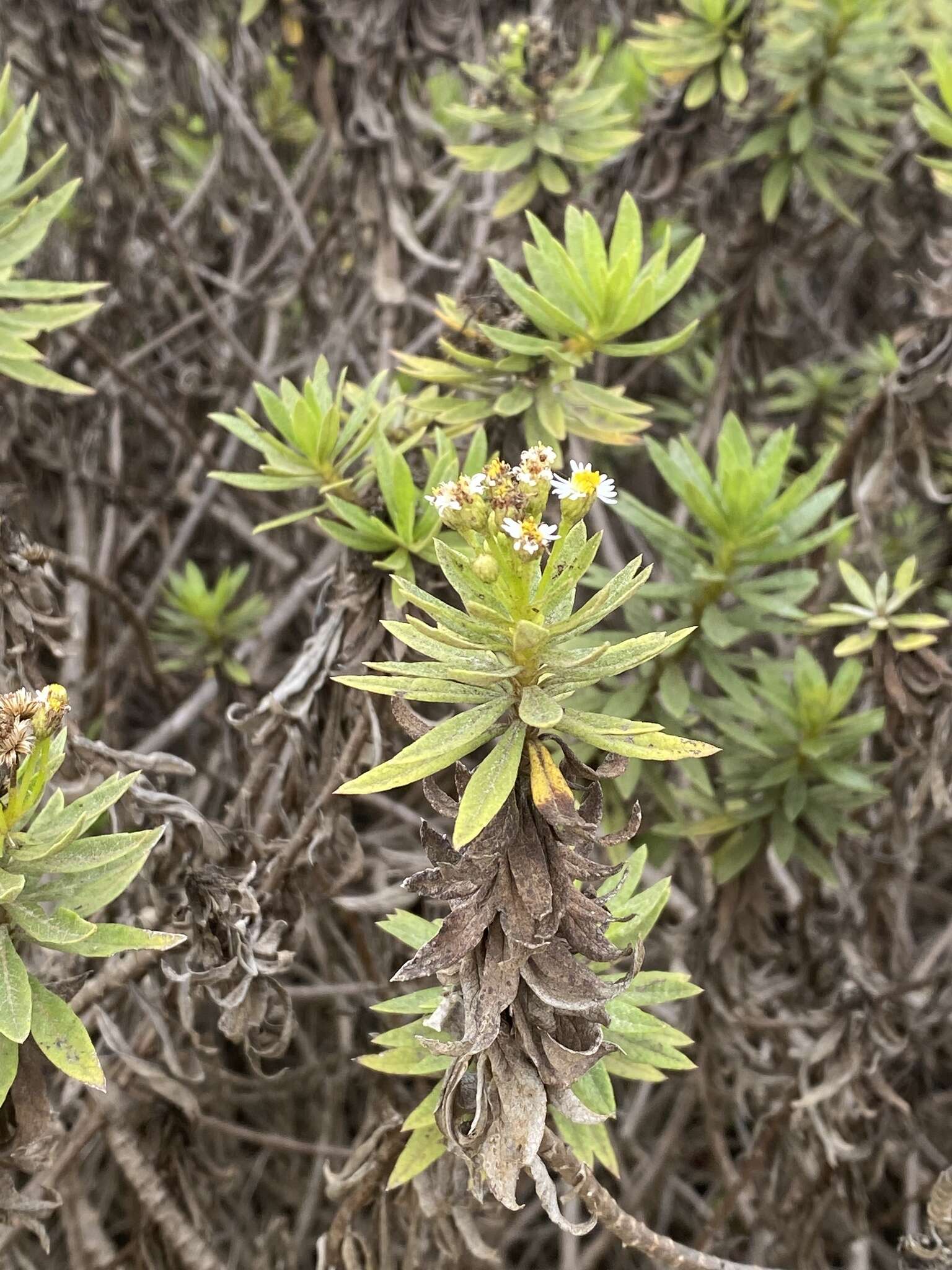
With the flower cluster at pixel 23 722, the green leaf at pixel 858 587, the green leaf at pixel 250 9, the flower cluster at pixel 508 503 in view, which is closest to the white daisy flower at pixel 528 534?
the flower cluster at pixel 508 503

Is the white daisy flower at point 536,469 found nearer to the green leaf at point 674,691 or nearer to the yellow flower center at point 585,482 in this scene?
the yellow flower center at point 585,482

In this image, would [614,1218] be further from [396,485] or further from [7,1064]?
[396,485]

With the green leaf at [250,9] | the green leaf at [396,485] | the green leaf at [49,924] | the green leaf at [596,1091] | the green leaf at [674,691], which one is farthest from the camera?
the green leaf at [250,9]

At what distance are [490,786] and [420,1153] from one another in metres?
0.45

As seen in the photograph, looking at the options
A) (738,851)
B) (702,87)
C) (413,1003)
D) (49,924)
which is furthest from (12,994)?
(702,87)

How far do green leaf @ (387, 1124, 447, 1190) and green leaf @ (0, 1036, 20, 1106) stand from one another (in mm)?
348

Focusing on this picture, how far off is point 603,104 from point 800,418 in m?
0.91

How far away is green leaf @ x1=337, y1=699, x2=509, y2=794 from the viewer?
2.54 feet

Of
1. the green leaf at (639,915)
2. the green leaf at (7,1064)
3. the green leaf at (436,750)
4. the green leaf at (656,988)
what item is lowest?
the green leaf at (656,988)

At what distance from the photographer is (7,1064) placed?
2.93 ft

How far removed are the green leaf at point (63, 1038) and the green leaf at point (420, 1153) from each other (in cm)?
30

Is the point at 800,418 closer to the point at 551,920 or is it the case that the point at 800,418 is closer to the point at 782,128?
the point at 782,128

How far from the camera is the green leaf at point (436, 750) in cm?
78

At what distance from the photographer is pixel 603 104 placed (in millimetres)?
Answer: 1591
